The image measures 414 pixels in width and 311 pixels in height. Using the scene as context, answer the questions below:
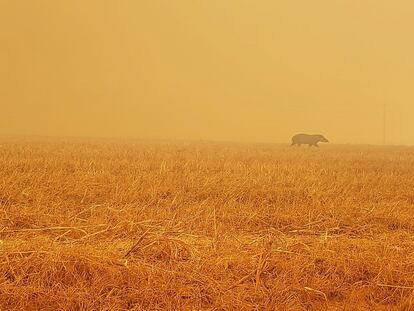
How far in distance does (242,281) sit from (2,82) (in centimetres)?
13554

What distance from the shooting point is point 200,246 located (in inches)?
212

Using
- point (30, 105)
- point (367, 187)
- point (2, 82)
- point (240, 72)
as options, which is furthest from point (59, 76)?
point (367, 187)

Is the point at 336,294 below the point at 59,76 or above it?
below

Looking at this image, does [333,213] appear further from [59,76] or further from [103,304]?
[59,76]

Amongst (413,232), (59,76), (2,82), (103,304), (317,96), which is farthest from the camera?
A: (317,96)

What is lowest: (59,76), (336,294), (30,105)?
(336,294)

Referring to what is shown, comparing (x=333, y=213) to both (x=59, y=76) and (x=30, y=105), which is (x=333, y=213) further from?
(x=59, y=76)

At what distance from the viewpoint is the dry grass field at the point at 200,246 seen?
4.16 m

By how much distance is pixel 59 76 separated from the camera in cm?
14388

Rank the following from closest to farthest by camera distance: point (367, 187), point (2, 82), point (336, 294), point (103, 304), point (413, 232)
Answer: point (103, 304)
point (336, 294)
point (413, 232)
point (367, 187)
point (2, 82)

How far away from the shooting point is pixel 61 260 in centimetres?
455

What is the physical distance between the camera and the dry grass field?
4.16m

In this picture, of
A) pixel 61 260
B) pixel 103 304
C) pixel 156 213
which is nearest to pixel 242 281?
pixel 103 304

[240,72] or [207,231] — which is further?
[240,72]
